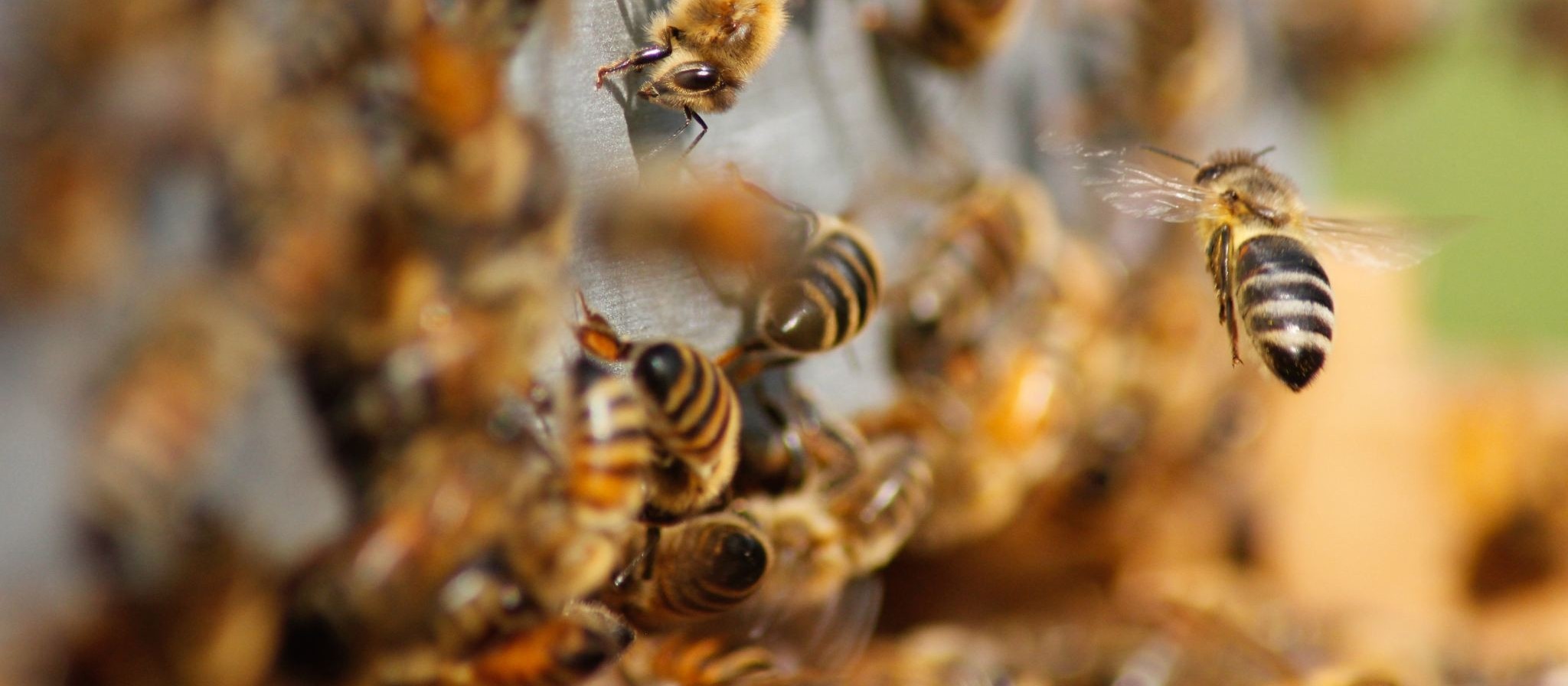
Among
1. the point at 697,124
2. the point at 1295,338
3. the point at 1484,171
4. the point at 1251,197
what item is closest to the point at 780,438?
the point at 697,124

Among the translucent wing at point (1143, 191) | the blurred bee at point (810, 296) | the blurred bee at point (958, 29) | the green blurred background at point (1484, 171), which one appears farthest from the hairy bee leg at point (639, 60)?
the green blurred background at point (1484, 171)

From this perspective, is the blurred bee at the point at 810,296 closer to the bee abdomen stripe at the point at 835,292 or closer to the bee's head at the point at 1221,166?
the bee abdomen stripe at the point at 835,292

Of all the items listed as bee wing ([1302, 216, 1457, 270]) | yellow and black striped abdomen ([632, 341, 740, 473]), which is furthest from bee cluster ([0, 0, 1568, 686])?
bee wing ([1302, 216, 1457, 270])

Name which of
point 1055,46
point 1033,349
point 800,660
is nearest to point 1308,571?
point 1033,349

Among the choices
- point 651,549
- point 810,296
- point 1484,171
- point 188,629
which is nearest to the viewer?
point 651,549

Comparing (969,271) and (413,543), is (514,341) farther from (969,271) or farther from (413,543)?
(969,271)

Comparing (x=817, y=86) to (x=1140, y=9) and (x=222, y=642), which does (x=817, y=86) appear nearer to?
(x=222, y=642)

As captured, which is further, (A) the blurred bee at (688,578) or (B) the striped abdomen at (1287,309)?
(B) the striped abdomen at (1287,309)
